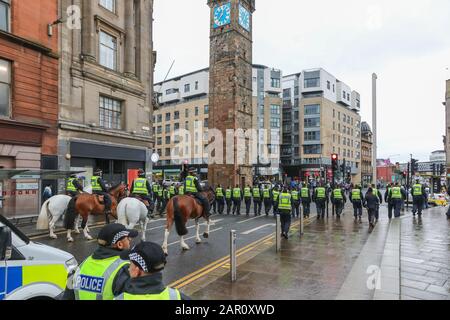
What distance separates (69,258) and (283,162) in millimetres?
70685

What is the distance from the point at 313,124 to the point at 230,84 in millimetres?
33370

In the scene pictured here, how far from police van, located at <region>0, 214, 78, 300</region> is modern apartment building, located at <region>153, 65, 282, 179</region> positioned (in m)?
57.9

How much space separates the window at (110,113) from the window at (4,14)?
6.65m

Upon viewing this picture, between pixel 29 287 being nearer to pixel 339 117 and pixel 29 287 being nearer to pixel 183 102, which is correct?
pixel 183 102

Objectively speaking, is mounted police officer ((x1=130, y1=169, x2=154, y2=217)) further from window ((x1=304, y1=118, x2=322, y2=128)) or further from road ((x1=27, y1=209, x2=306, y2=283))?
window ((x1=304, y1=118, x2=322, y2=128))

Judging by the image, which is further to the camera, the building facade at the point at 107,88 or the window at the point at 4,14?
the building facade at the point at 107,88

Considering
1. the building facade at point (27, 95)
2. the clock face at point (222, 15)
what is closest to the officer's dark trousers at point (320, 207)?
the building facade at point (27, 95)

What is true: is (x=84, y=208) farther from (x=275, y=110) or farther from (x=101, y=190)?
(x=275, y=110)

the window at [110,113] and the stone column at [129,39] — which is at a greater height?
the stone column at [129,39]

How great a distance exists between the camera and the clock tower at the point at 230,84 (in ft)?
136

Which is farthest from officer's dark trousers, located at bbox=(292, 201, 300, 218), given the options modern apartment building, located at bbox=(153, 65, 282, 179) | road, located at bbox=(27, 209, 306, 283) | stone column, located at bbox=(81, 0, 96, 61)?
modern apartment building, located at bbox=(153, 65, 282, 179)

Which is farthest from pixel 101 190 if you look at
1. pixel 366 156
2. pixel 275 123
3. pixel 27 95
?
pixel 366 156

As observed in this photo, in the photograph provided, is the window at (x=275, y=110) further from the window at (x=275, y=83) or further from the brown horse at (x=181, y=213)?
the brown horse at (x=181, y=213)
